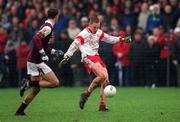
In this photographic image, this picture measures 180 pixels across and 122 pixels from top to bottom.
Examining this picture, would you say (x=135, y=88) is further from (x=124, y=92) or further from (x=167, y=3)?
(x=167, y=3)

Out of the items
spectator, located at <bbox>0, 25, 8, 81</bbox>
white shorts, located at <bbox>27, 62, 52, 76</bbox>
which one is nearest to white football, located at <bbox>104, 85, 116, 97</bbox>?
white shorts, located at <bbox>27, 62, 52, 76</bbox>

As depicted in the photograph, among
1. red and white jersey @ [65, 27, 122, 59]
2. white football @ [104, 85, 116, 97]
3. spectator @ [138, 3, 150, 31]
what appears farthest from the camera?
spectator @ [138, 3, 150, 31]

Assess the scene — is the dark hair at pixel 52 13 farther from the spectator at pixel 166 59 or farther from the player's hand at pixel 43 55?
the spectator at pixel 166 59

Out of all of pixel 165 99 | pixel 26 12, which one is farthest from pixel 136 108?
pixel 26 12

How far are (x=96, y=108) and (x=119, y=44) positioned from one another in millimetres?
8191

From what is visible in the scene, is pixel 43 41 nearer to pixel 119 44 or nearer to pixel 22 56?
pixel 119 44

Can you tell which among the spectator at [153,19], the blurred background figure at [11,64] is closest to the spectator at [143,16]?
the spectator at [153,19]

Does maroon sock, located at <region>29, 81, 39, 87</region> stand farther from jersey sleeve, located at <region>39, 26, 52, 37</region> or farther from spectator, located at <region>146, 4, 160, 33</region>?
spectator, located at <region>146, 4, 160, 33</region>

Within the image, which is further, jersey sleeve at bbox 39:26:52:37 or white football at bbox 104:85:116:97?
white football at bbox 104:85:116:97

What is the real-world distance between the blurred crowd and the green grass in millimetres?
2693

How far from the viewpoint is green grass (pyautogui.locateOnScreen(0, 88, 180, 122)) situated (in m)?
12.9

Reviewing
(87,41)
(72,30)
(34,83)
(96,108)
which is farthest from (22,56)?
(34,83)

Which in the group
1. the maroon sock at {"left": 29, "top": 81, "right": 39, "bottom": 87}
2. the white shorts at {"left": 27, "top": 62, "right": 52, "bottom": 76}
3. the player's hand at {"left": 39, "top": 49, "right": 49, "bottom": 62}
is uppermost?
the player's hand at {"left": 39, "top": 49, "right": 49, "bottom": 62}

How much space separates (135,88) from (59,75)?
129 inches
